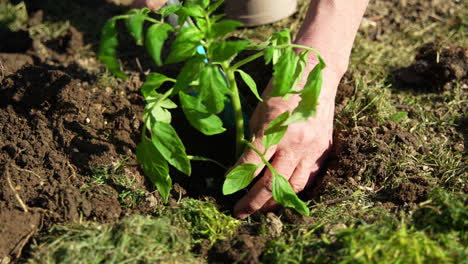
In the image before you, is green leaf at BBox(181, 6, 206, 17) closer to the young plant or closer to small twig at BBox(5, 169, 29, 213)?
the young plant

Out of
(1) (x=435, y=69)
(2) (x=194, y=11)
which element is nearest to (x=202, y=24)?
(2) (x=194, y=11)

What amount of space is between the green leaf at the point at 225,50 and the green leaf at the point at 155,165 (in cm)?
40

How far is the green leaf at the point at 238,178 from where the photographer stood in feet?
5.69

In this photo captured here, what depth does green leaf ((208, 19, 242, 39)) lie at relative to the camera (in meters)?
1.40

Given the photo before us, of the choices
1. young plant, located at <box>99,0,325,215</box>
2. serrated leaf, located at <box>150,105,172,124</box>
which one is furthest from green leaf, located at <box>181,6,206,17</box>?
serrated leaf, located at <box>150,105,172,124</box>

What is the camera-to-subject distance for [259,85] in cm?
246

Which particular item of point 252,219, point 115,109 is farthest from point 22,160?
point 252,219

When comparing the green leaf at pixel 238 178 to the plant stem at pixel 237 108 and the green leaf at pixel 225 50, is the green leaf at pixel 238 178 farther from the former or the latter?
the green leaf at pixel 225 50

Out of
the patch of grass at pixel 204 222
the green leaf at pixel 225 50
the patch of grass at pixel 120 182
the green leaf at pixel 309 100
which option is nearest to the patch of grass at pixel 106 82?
the patch of grass at pixel 120 182

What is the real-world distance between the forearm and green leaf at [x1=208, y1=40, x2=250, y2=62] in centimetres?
71

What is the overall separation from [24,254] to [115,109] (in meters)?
0.86

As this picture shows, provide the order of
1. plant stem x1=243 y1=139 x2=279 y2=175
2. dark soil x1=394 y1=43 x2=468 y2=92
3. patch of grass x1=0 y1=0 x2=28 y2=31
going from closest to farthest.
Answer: plant stem x1=243 y1=139 x2=279 y2=175, dark soil x1=394 y1=43 x2=468 y2=92, patch of grass x1=0 y1=0 x2=28 y2=31

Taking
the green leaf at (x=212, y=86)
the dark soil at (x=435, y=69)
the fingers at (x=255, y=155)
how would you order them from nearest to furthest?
1. the green leaf at (x=212, y=86)
2. the fingers at (x=255, y=155)
3. the dark soil at (x=435, y=69)

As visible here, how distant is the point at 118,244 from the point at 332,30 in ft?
4.31
